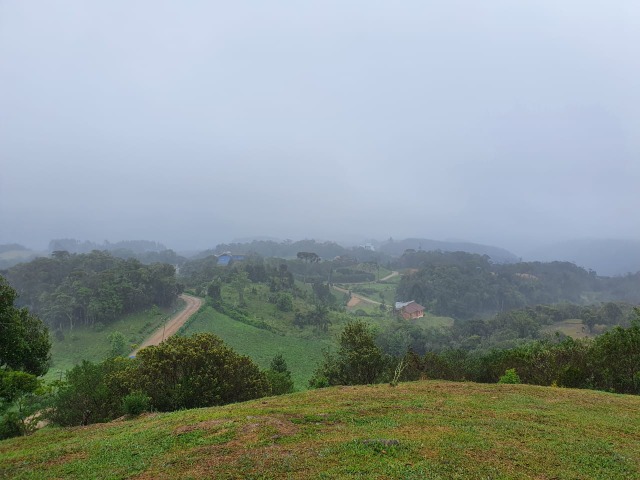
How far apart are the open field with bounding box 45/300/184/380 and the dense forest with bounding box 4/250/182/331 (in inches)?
108

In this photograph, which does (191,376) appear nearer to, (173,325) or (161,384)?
(161,384)

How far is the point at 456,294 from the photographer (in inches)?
5871

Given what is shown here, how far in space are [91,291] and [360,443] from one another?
75.5m

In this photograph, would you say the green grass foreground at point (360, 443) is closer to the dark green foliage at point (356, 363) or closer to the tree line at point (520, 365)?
the tree line at point (520, 365)

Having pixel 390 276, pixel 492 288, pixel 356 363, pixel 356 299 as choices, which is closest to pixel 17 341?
pixel 356 363

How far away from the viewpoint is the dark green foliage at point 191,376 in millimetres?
21766

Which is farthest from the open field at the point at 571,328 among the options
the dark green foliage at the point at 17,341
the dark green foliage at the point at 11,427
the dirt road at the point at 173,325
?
the dark green foliage at the point at 11,427

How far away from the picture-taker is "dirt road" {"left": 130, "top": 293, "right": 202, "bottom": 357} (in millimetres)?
60531

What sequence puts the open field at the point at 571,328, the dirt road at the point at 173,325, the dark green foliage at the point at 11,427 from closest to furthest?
the dark green foliage at the point at 11,427 → the dirt road at the point at 173,325 → the open field at the point at 571,328

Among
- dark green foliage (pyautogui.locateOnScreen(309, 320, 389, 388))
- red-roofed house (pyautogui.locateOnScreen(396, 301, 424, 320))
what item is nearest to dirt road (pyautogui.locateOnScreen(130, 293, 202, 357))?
dark green foliage (pyautogui.locateOnScreen(309, 320, 389, 388))

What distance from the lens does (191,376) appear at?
73.9ft

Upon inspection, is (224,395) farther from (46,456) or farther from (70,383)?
(46,456)

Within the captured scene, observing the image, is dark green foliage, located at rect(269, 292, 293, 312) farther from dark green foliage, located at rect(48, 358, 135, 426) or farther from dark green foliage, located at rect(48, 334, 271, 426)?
dark green foliage, located at rect(48, 358, 135, 426)

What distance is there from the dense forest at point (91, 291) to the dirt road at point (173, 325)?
16.3 ft
